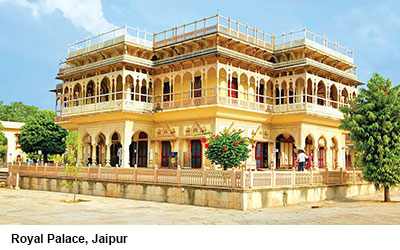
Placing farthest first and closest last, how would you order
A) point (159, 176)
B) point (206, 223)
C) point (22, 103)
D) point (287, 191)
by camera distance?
point (22, 103), point (159, 176), point (287, 191), point (206, 223)

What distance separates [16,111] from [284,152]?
64.2m

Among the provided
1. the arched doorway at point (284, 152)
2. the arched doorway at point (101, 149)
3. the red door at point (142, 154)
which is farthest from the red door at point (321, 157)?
the arched doorway at point (101, 149)

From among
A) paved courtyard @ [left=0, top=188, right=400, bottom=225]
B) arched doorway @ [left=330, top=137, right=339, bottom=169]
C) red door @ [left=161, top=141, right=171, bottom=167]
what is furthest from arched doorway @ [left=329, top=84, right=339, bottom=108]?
red door @ [left=161, top=141, right=171, bottom=167]

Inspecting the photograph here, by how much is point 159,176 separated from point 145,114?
27.3 feet

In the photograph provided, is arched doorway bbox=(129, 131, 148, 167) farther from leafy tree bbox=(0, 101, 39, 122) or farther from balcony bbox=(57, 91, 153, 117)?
leafy tree bbox=(0, 101, 39, 122)

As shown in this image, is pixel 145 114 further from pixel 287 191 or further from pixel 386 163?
pixel 386 163

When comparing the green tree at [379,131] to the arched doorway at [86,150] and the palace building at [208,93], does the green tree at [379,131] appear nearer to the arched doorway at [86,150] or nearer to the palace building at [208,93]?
the palace building at [208,93]

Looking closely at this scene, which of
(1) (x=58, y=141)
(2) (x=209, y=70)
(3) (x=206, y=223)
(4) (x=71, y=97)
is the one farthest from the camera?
(1) (x=58, y=141)

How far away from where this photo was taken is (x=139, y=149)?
2872cm

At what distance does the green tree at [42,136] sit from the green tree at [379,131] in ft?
88.7

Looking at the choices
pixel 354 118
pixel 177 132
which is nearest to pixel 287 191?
pixel 354 118

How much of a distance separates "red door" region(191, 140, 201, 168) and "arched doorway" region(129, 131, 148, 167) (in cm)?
433

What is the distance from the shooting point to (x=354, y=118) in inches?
766

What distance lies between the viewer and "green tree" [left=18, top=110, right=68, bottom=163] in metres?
36.8
